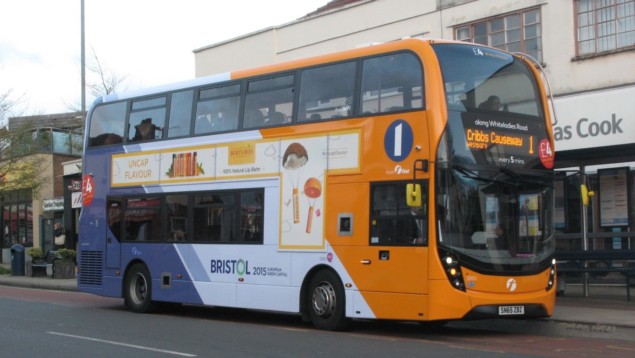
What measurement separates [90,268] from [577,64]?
12.7 m

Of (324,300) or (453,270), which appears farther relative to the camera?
(324,300)

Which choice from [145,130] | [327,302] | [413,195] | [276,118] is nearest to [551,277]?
[413,195]

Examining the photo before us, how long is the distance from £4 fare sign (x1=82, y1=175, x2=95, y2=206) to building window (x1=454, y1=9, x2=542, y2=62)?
10874 mm

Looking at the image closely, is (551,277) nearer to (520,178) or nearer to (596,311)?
(520,178)

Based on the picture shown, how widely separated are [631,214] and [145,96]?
11119 millimetres

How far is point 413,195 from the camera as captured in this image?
36.9 feet

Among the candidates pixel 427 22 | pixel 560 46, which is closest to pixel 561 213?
pixel 560 46

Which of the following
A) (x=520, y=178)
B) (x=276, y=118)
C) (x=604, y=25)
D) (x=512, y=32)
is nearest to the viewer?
(x=520, y=178)

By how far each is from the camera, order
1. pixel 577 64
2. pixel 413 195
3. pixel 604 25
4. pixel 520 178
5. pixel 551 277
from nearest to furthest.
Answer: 1. pixel 413 195
2. pixel 520 178
3. pixel 551 277
4. pixel 604 25
5. pixel 577 64

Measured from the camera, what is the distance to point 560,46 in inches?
785

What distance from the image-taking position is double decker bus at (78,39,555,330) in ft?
38.4

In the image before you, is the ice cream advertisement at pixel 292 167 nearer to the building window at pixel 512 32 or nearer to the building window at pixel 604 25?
the building window at pixel 604 25

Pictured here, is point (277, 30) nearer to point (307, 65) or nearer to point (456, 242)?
point (307, 65)

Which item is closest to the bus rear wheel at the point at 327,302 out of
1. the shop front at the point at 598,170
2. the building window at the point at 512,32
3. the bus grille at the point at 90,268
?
the shop front at the point at 598,170
